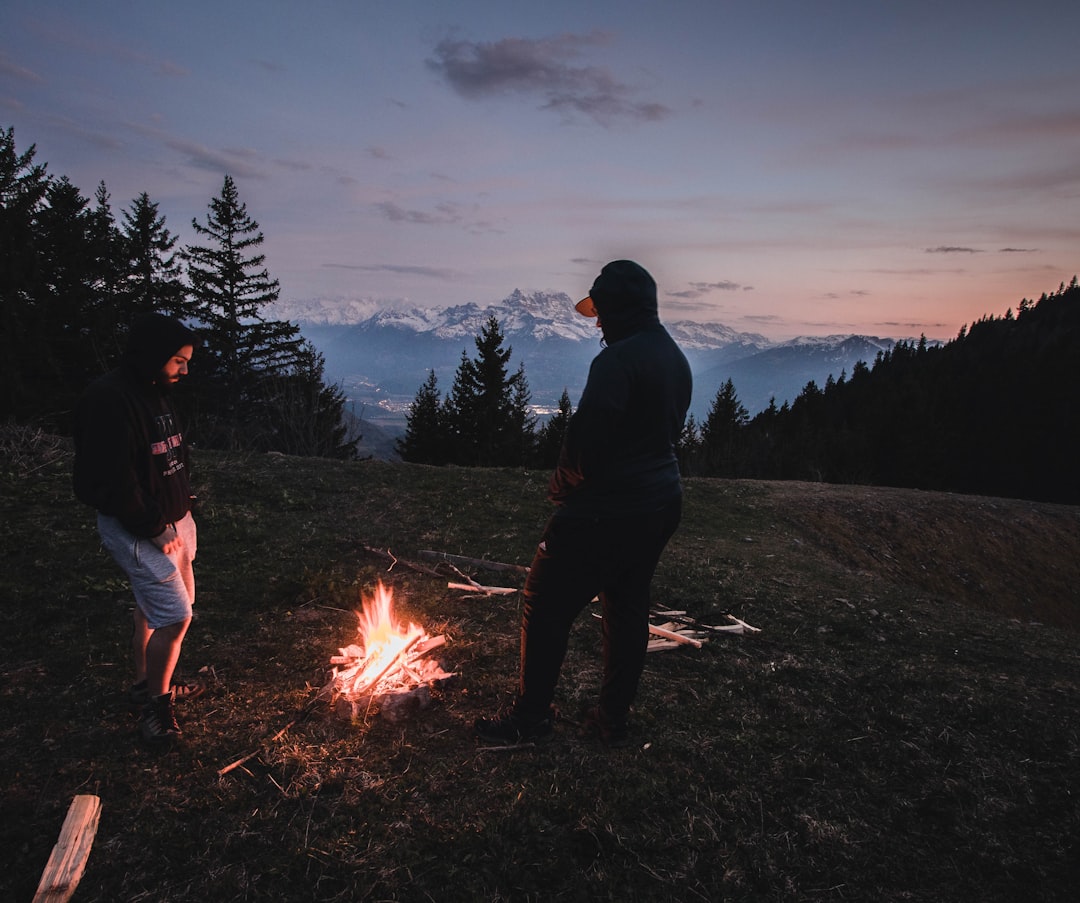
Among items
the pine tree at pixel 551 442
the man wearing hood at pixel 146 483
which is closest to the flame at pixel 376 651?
the man wearing hood at pixel 146 483

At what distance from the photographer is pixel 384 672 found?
4.24 metres

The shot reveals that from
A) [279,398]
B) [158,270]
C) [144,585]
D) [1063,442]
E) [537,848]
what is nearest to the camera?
[537,848]

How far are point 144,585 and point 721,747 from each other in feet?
12.7

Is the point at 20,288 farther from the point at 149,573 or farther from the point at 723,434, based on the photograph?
the point at 723,434

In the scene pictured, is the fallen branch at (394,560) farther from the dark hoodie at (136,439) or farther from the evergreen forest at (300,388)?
the evergreen forest at (300,388)

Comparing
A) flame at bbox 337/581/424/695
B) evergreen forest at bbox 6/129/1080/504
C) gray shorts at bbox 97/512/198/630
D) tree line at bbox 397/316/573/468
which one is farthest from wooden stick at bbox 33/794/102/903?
tree line at bbox 397/316/573/468

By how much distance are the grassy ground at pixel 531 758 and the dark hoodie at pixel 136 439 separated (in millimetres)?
1547

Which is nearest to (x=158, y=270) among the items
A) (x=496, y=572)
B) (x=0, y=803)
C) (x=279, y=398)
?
(x=279, y=398)

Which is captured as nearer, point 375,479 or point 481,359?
point 375,479

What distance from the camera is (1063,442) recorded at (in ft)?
131

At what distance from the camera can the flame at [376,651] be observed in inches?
162

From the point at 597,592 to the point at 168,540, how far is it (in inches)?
106

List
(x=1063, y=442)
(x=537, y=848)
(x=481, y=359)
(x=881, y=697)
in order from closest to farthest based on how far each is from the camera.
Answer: (x=537, y=848) → (x=881, y=697) → (x=1063, y=442) → (x=481, y=359)

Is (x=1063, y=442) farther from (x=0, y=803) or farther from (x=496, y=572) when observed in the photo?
(x=0, y=803)
